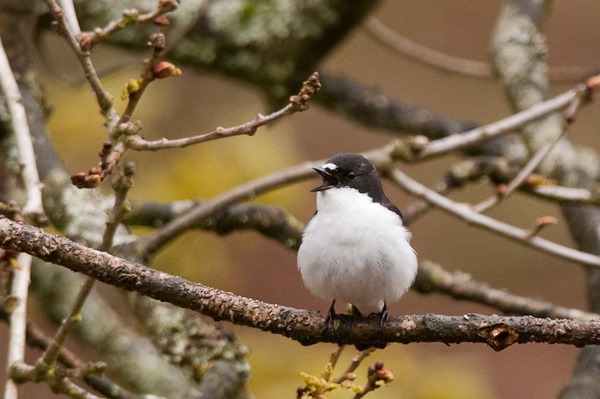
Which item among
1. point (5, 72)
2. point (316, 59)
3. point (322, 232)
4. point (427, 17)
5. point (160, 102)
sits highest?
point (427, 17)

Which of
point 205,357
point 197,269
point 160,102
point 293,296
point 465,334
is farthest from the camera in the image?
point 293,296

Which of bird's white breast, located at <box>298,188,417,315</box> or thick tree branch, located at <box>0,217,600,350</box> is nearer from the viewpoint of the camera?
thick tree branch, located at <box>0,217,600,350</box>

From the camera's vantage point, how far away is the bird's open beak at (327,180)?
3578mm

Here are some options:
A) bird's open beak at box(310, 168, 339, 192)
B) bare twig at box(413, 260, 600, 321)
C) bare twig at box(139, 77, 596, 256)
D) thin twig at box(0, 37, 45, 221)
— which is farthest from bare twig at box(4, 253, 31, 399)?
bare twig at box(413, 260, 600, 321)

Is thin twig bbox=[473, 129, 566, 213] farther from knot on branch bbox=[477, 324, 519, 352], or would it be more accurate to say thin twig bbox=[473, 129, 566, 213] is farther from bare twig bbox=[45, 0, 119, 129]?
bare twig bbox=[45, 0, 119, 129]

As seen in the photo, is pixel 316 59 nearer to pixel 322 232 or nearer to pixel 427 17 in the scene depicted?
pixel 322 232

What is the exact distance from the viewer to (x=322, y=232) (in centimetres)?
342

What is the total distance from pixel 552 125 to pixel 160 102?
2.30m

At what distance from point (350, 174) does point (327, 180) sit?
9 centimetres

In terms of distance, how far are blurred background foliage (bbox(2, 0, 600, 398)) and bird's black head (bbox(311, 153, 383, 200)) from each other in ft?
3.25

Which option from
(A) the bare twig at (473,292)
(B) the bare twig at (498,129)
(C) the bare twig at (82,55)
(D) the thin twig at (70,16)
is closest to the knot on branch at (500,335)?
(C) the bare twig at (82,55)

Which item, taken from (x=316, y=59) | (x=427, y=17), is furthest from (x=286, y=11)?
(x=427, y=17)

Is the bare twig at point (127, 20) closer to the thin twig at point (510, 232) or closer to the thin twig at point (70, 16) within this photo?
the thin twig at point (70, 16)

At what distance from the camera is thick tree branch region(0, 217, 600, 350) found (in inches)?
91.5
